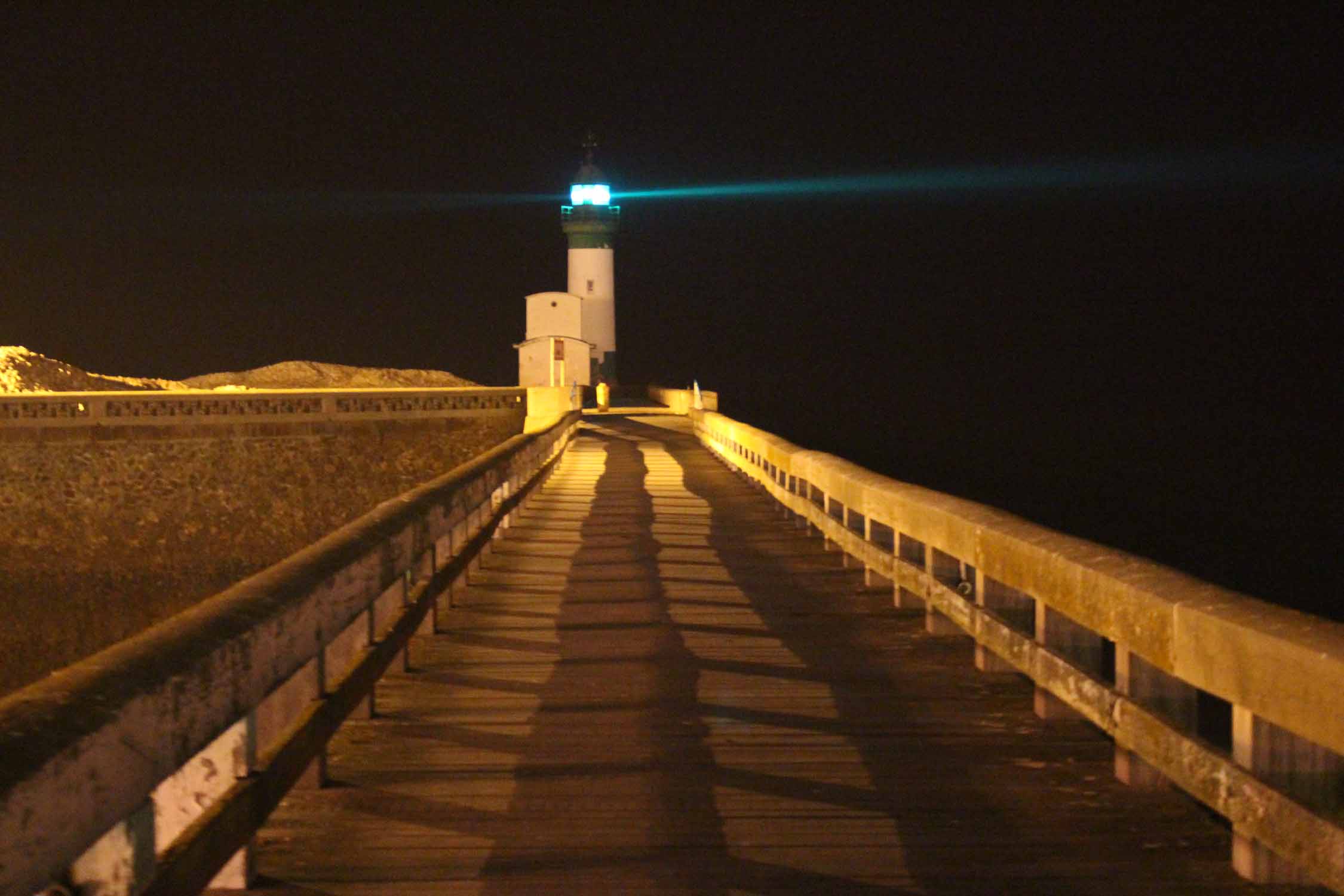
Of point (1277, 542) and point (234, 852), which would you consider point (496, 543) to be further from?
point (1277, 542)

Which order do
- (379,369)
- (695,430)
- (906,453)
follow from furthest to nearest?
(379,369), (906,453), (695,430)

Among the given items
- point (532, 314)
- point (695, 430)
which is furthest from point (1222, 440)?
point (695, 430)

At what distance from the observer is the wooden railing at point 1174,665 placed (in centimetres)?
436

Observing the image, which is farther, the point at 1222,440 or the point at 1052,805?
the point at 1222,440

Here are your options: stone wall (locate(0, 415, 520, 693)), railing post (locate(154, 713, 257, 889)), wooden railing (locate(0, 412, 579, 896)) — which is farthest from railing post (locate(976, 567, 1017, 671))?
stone wall (locate(0, 415, 520, 693))

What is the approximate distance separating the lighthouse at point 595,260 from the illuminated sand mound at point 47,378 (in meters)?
17.7

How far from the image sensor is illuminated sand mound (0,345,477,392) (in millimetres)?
62188

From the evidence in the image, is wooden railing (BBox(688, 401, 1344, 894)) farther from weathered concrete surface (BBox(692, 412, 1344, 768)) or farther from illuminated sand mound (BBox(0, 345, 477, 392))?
illuminated sand mound (BBox(0, 345, 477, 392))

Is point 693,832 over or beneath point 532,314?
beneath

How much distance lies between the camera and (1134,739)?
5.71 metres

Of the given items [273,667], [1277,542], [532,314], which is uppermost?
[532,314]

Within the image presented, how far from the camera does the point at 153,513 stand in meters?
42.9

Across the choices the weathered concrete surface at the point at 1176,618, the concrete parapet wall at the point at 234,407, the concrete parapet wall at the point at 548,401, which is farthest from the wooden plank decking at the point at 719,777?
the concrete parapet wall at the point at 548,401

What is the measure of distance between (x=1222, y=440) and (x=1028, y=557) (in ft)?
254
